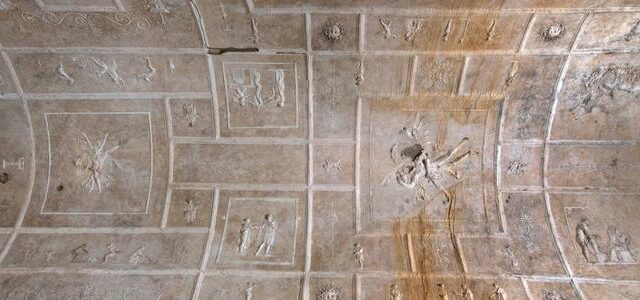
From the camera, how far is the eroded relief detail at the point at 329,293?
8.49 meters

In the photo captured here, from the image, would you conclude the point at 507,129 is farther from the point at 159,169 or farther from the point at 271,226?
the point at 159,169

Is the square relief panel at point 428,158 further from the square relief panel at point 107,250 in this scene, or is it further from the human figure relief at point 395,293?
the square relief panel at point 107,250

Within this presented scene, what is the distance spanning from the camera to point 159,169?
989 centimetres

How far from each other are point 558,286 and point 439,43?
5.90 metres

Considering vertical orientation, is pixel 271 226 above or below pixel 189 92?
below

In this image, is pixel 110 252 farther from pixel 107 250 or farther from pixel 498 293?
pixel 498 293

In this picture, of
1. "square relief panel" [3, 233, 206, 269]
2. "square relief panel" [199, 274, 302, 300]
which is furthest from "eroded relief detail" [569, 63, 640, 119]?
"square relief panel" [3, 233, 206, 269]

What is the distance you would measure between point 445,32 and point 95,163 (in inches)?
348

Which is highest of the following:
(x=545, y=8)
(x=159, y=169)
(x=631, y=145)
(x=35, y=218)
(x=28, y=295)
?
(x=545, y=8)

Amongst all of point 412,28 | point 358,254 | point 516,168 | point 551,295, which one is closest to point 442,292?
point 358,254

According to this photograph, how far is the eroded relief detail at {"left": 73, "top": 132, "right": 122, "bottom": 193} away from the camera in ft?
32.3

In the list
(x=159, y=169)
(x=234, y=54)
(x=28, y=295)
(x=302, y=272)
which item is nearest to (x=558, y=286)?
(x=302, y=272)

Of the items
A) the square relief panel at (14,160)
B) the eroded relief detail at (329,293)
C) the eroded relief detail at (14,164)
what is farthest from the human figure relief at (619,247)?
the eroded relief detail at (14,164)

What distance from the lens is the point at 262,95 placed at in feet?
31.5
